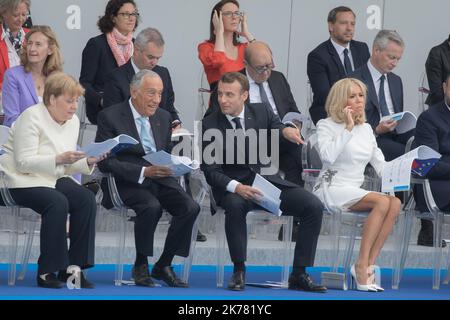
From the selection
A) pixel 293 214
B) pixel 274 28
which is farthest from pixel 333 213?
pixel 274 28

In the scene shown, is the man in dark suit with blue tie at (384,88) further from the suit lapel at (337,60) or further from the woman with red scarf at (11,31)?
the woman with red scarf at (11,31)

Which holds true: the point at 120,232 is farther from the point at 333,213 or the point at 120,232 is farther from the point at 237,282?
the point at 333,213

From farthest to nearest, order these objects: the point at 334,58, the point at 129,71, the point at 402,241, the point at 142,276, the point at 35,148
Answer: the point at 334,58, the point at 129,71, the point at 402,241, the point at 142,276, the point at 35,148

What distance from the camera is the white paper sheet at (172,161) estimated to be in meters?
7.02

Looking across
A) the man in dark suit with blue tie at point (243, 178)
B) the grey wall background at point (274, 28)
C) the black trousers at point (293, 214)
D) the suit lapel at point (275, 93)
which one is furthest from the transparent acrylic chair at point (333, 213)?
the grey wall background at point (274, 28)

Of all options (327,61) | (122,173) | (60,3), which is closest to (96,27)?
(60,3)

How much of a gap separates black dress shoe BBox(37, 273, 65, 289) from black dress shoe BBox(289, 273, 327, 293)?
1.38m

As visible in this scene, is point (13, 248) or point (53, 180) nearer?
point (53, 180)

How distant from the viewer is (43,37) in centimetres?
745

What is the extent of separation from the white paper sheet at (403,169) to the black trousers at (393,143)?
909 millimetres

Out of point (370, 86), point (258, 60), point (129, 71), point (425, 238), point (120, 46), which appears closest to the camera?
point (129, 71)

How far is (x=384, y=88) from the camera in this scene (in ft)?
28.5

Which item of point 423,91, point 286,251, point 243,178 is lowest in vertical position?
point 286,251

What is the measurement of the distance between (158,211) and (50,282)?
32.4 inches
